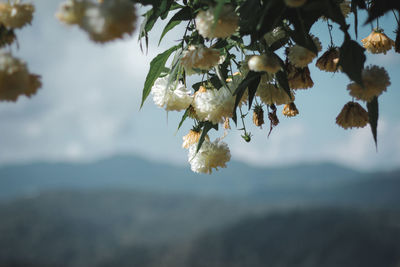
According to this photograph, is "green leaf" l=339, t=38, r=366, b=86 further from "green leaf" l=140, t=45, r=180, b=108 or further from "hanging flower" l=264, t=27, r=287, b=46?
"green leaf" l=140, t=45, r=180, b=108

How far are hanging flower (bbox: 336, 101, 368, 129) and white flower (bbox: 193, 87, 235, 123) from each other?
15.1 inches

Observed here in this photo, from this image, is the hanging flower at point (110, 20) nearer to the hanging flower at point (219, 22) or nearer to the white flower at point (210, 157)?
the hanging flower at point (219, 22)

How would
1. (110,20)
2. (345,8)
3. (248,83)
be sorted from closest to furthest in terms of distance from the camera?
(110,20) < (248,83) < (345,8)

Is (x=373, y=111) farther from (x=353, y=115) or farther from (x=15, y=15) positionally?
(x=15, y=15)

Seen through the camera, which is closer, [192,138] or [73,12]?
[73,12]

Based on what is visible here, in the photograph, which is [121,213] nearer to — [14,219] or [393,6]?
[14,219]

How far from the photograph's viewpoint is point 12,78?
2.42 ft

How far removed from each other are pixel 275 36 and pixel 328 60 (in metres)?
0.21

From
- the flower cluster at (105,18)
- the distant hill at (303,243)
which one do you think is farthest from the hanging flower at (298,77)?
the distant hill at (303,243)

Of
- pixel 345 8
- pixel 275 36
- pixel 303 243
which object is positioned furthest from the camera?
pixel 303 243

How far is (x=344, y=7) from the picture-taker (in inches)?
49.8

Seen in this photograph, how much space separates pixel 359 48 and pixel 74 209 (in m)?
110

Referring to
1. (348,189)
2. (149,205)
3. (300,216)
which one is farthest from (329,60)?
(348,189)

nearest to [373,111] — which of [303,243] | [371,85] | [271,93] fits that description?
[371,85]
